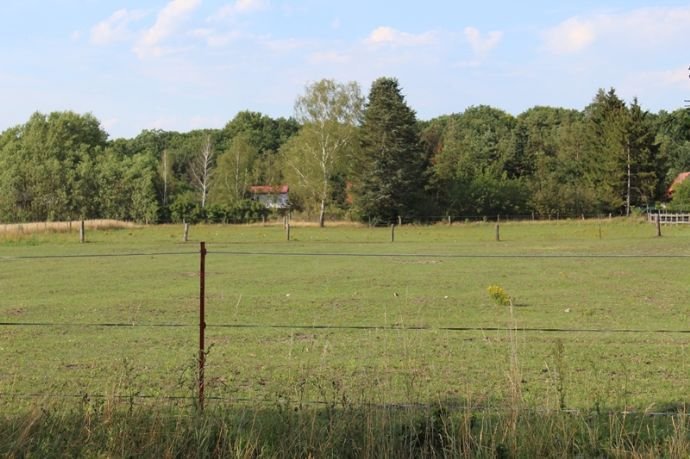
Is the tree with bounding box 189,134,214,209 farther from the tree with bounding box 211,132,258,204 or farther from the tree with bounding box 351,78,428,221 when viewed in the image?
the tree with bounding box 351,78,428,221

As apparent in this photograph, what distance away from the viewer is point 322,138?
216 ft

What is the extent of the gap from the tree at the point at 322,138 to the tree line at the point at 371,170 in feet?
0.37

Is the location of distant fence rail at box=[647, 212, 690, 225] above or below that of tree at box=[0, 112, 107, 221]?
below

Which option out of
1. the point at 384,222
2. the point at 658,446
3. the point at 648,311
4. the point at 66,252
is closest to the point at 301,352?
the point at 658,446

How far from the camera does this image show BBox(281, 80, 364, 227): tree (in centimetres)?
6612

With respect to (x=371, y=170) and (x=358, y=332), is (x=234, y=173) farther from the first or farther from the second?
(x=358, y=332)

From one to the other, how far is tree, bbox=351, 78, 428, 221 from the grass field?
41975 millimetres

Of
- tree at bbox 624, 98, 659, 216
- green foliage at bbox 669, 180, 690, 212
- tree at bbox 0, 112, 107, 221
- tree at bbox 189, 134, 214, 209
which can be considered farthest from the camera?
tree at bbox 189, 134, 214, 209

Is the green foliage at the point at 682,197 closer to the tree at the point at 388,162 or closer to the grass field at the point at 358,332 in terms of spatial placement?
the tree at the point at 388,162

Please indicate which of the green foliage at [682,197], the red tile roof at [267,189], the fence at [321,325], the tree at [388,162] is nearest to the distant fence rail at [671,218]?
the green foliage at [682,197]

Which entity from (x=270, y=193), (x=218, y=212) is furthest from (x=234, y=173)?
(x=218, y=212)

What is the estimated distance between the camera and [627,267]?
21.6m

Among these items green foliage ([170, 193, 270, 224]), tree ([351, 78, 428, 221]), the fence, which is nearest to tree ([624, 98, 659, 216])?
tree ([351, 78, 428, 221])

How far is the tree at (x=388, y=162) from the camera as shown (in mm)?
66000
